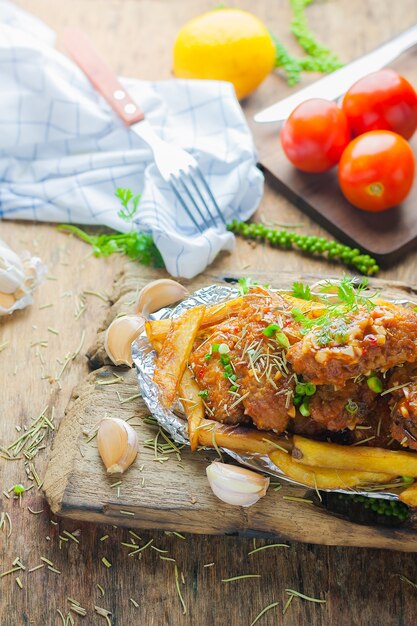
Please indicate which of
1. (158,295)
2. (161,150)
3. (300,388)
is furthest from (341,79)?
(300,388)

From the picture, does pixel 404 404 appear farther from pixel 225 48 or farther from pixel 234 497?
pixel 225 48

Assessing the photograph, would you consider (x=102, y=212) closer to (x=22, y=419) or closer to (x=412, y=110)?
(x=22, y=419)

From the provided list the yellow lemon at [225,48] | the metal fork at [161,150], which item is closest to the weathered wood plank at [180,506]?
the metal fork at [161,150]

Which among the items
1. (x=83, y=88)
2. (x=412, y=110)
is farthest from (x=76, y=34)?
(x=412, y=110)

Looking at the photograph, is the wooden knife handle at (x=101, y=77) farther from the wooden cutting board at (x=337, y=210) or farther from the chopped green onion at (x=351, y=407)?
the chopped green onion at (x=351, y=407)

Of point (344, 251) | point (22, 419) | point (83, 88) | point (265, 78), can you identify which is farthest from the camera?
point (265, 78)

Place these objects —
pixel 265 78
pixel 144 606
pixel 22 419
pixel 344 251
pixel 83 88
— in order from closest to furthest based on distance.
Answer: pixel 144 606 → pixel 22 419 → pixel 344 251 → pixel 83 88 → pixel 265 78

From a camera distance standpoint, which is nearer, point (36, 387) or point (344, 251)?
point (36, 387)
